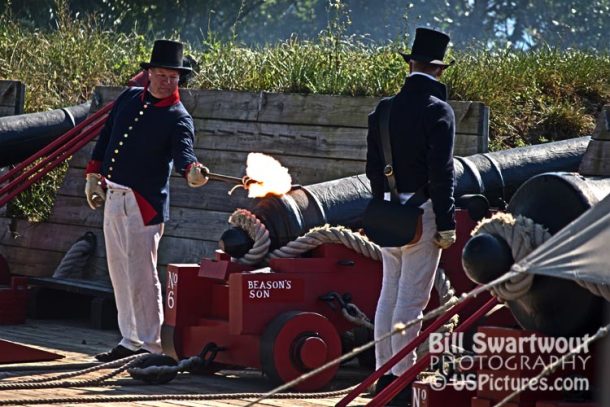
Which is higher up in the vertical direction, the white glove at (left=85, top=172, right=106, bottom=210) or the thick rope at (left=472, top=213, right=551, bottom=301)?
the white glove at (left=85, top=172, right=106, bottom=210)

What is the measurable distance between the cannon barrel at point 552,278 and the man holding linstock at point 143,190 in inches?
114

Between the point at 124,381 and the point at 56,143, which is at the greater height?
the point at 56,143

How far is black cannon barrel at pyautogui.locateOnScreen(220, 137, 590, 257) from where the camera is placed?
8250 millimetres

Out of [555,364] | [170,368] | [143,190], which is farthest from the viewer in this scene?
[143,190]

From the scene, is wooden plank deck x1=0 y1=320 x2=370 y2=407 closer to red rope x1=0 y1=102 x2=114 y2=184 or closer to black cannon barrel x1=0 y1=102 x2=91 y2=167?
red rope x1=0 y1=102 x2=114 y2=184

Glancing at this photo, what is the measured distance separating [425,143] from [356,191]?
141cm

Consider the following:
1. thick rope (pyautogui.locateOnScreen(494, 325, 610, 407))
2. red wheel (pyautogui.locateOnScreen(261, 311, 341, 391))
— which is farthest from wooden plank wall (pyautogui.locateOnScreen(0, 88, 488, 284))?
thick rope (pyautogui.locateOnScreen(494, 325, 610, 407))

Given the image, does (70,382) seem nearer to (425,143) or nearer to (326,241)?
(326,241)

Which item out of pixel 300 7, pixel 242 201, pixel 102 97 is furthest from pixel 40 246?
pixel 300 7

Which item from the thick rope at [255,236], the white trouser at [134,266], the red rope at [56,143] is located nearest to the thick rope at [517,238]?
the thick rope at [255,236]

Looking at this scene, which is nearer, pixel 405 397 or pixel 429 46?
pixel 405 397

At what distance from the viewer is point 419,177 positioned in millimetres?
7305

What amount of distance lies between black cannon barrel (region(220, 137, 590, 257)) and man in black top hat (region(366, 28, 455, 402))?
92 centimetres

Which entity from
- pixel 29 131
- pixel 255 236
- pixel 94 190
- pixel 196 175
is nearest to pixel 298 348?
pixel 255 236
